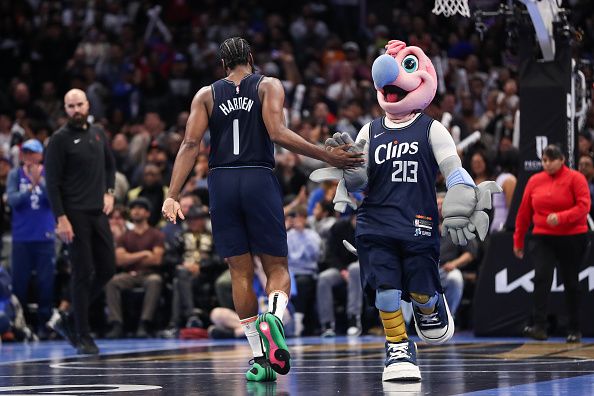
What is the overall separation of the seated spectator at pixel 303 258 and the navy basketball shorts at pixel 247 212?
679 centimetres

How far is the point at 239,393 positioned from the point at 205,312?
809 centimetres

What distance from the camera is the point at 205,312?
50.0 feet

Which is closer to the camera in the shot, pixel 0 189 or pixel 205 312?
pixel 205 312

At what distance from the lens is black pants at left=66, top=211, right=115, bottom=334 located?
11234 mm

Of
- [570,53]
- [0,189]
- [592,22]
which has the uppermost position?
[592,22]

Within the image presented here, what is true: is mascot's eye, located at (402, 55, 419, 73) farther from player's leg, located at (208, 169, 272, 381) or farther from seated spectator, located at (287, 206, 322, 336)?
seated spectator, located at (287, 206, 322, 336)

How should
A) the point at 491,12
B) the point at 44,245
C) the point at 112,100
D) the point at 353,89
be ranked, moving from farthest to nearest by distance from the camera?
1. the point at 112,100
2. the point at 353,89
3. the point at 44,245
4. the point at 491,12

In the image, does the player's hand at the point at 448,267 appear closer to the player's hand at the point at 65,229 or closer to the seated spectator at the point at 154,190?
the seated spectator at the point at 154,190

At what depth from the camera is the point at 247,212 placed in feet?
26.4

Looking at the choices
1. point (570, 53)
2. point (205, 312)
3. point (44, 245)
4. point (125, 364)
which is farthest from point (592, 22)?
point (125, 364)

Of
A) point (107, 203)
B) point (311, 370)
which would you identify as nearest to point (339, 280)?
point (107, 203)

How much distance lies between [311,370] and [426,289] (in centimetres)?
143

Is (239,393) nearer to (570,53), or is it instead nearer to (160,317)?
(570,53)

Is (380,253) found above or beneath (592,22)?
beneath
